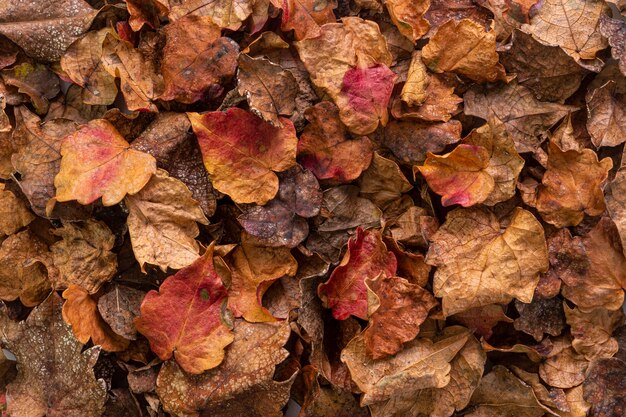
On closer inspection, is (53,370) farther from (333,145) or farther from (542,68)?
(542,68)

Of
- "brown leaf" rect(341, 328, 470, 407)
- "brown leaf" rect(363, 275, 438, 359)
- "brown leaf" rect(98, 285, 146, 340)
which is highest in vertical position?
"brown leaf" rect(363, 275, 438, 359)

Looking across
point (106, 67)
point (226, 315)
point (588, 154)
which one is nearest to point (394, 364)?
point (226, 315)

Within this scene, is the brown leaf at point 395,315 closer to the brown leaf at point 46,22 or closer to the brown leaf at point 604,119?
the brown leaf at point 604,119

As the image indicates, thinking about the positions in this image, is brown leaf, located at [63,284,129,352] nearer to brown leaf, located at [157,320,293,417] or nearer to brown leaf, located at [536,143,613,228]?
brown leaf, located at [157,320,293,417]

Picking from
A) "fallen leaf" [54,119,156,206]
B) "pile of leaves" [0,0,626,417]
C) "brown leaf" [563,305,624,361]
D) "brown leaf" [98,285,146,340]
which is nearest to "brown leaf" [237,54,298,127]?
"pile of leaves" [0,0,626,417]

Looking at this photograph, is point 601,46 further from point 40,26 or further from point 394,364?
point 40,26

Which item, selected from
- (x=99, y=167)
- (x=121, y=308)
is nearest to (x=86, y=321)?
(x=121, y=308)

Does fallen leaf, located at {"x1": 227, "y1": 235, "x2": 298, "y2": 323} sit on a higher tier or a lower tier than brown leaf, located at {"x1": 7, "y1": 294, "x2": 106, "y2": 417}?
higher
